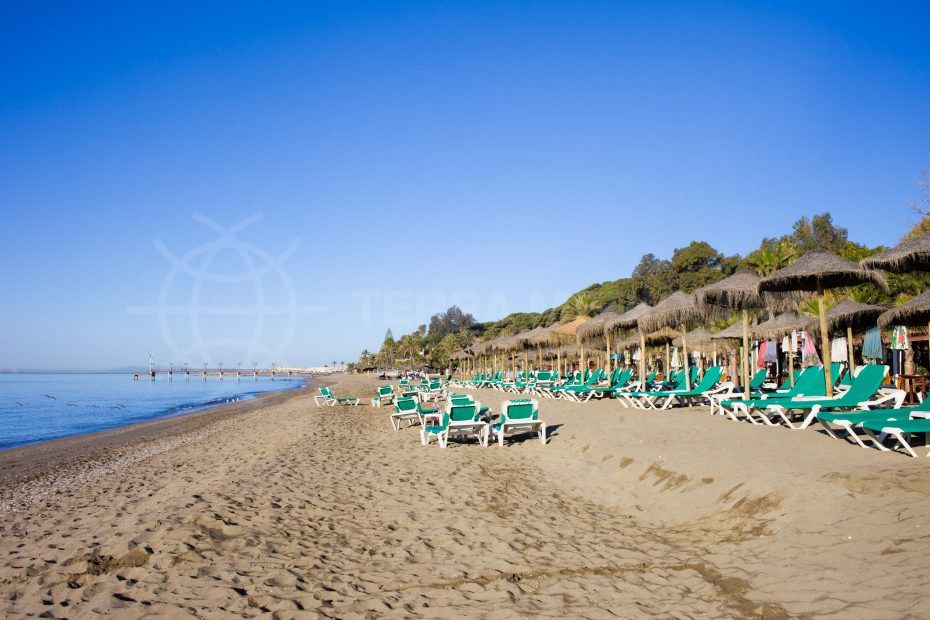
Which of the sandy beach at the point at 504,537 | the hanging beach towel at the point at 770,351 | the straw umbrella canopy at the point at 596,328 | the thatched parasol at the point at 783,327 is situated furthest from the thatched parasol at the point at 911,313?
the hanging beach towel at the point at 770,351

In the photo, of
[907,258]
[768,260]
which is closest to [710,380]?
[907,258]

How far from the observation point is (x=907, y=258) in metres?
7.32

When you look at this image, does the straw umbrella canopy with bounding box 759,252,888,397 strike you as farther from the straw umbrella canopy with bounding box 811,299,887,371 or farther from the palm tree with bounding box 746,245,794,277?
the palm tree with bounding box 746,245,794,277

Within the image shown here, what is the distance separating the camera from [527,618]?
3115 mm

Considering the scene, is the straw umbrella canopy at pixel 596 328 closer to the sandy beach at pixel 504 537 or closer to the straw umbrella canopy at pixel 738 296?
the straw umbrella canopy at pixel 738 296

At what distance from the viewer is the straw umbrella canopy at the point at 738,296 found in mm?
10782

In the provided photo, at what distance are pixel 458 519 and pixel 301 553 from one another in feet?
4.92

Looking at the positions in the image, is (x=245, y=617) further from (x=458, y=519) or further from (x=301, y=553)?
(x=458, y=519)

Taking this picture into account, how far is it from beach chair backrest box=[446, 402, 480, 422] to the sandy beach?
1697mm

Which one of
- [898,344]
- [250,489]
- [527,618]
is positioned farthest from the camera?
[898,344]

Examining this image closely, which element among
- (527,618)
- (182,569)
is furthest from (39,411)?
(527,618)

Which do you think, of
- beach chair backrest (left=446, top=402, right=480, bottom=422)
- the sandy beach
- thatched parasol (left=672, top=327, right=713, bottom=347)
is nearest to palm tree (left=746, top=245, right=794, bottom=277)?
thatched parasol (left=672, top=327, right=713, bottom=347)

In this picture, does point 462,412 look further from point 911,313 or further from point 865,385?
point 911,313

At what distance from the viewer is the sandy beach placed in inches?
129
